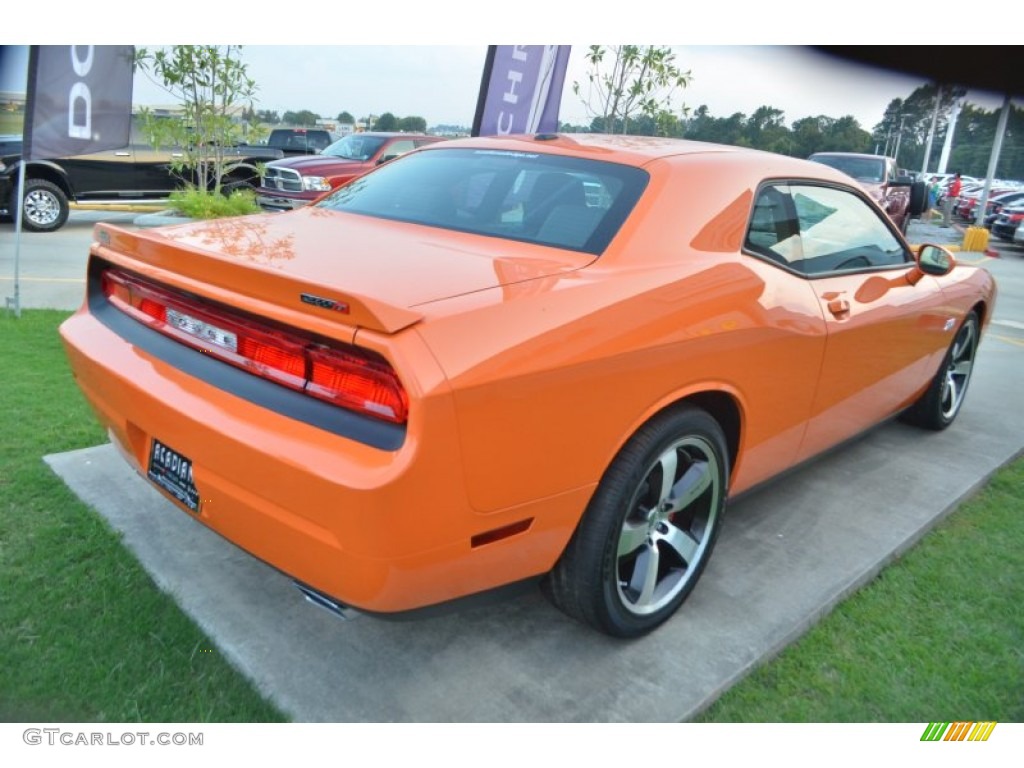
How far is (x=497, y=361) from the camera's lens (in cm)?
180

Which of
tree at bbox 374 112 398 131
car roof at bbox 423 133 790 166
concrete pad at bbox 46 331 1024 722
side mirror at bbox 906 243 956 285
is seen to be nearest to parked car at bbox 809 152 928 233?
side mirror at bbox 906 243 956 285

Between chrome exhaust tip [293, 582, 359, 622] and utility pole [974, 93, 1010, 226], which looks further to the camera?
utility pole [974, 93, 1010, 226]

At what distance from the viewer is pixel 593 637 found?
250 cm

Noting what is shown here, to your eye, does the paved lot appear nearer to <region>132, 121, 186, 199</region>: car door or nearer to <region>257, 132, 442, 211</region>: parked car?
<region>257, 132, 442, 211</region>: parked car

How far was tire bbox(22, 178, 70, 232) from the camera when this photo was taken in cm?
1119

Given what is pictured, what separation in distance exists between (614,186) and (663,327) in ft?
2.22

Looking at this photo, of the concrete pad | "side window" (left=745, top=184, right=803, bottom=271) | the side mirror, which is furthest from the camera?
the side mirror

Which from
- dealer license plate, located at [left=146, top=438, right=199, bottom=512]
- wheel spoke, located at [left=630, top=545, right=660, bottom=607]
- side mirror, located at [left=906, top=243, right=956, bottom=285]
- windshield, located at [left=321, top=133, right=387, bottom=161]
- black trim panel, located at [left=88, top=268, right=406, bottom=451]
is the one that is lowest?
wheel spoke, located at [left=630, top=545, right=660, bottom=607]

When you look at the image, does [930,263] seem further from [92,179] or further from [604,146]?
[92,179]

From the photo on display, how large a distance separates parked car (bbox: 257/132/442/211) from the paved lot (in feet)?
30.0

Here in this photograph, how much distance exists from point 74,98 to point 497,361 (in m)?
5.68

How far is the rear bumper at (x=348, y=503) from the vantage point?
1705mm

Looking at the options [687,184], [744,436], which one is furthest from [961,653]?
[687,184]

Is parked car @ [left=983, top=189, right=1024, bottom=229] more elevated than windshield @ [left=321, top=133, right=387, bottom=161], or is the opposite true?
parked car @ [left=983, top=189, right=1024, bottom=229]
